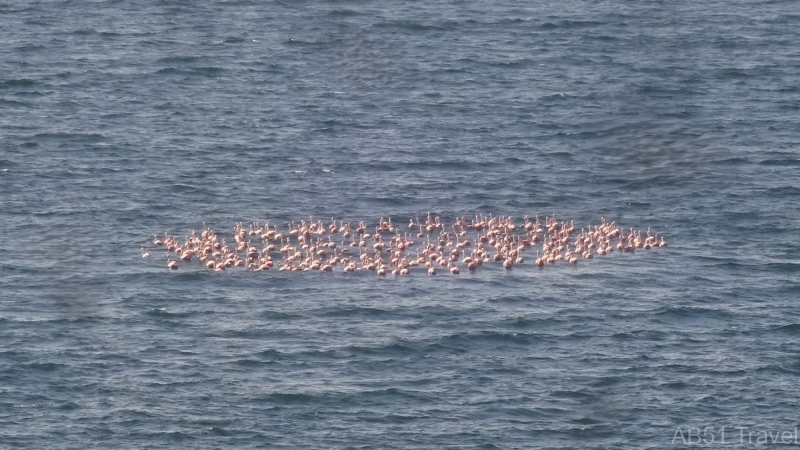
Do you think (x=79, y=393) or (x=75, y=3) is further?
(x=75, y=3)

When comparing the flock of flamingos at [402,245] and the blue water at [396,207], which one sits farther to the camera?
the flock of flamingos at [402,245]

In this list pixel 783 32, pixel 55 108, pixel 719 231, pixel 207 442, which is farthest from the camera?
pixel 783 32

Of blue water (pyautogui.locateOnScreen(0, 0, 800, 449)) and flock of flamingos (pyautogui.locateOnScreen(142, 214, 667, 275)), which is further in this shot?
flock of flamingos (pyautogui.locateOnScreen(142, 214, 667, 275))

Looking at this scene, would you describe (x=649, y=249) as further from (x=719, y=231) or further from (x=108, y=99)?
(x=108, y=99)

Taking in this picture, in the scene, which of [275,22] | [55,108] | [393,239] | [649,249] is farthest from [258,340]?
[275,22]
